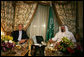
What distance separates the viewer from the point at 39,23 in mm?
4574

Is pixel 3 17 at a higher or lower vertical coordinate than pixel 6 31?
higher

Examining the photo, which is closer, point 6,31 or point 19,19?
point 6,31

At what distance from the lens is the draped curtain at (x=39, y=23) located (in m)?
4.52

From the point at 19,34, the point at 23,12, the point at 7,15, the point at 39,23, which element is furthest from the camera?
the point at 39,23

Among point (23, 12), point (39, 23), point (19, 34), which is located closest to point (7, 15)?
point (23, 12)

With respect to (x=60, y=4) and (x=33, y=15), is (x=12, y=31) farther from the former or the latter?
(x=60, y=4)

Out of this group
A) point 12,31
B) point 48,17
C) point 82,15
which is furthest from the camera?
point 48,17

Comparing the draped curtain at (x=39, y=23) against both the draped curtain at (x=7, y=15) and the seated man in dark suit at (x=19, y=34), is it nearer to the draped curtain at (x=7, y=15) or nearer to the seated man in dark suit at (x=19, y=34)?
the seated man in dark suit at (x=19, y=34)

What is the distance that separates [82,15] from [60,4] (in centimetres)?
345

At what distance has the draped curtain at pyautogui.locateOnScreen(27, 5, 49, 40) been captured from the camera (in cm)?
452


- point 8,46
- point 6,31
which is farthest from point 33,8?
point 8,46

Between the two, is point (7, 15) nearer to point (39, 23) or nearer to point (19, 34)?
point (19, 34)

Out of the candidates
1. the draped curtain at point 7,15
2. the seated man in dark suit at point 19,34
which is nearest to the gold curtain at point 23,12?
the draped curtain at point 7,15

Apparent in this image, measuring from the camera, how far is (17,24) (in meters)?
4.32
